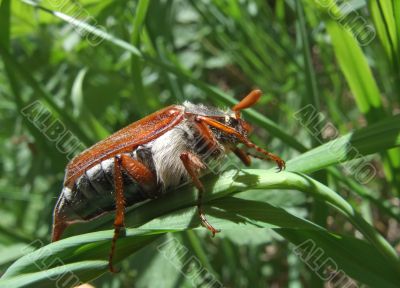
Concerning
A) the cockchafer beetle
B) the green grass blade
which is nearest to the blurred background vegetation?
the green grass blade

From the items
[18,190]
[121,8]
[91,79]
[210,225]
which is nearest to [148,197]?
[210,225]

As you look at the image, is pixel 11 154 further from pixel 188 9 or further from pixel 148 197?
pixel 148 197

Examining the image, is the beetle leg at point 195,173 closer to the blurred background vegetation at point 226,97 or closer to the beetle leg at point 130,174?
the blurred background vegetation at point 226,97

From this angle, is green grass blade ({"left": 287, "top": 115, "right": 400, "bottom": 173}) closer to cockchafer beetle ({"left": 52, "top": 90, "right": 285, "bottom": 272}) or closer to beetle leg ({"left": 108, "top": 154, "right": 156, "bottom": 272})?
cockchafer beetle ({"left": 52, "top": 90, "right": 285, "bottom": 272})

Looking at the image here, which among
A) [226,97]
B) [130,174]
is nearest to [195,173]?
[130,174]

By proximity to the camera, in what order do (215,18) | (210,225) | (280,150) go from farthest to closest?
(215,18), (280,150), (210,225)

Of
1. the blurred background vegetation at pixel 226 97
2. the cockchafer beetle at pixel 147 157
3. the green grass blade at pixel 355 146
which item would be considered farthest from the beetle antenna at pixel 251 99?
the green grass blade at pixel 355 146

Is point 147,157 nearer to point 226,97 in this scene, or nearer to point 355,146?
point 226,97
